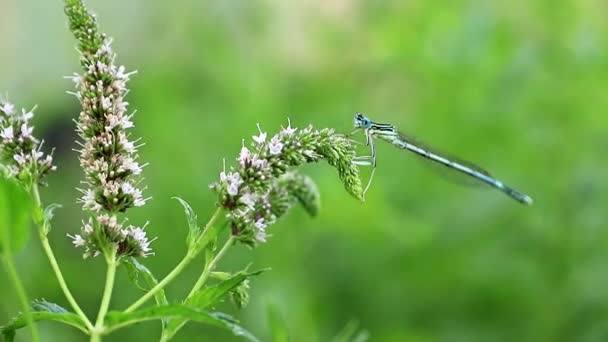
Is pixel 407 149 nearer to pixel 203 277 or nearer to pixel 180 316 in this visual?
pixel 203 277

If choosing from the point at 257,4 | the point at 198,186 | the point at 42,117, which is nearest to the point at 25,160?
the point at 198,186

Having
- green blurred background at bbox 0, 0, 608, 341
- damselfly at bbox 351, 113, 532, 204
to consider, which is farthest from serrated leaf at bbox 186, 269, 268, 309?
green blurred background at bbox 0, 0, 608, 341

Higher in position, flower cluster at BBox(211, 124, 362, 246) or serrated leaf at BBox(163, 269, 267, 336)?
flower cluster at BBox(211, 124, 362, 246)

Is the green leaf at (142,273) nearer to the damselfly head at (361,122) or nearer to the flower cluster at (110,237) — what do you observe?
the flower cluster at (110,237)

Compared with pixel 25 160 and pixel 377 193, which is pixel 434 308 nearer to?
pixel 377 193

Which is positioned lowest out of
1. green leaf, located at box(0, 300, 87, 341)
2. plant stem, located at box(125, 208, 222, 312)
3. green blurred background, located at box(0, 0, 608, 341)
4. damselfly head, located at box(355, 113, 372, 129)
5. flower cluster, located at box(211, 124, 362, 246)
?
green leaf, located at box(0, 300, 87, 341)

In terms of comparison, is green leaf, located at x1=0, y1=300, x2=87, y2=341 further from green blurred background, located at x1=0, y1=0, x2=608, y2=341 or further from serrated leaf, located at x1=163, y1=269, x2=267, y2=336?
green blurred background, located at x1=0, y1=0, x2=608, y2=341

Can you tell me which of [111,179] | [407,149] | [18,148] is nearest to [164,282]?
Answer: [111,179]
